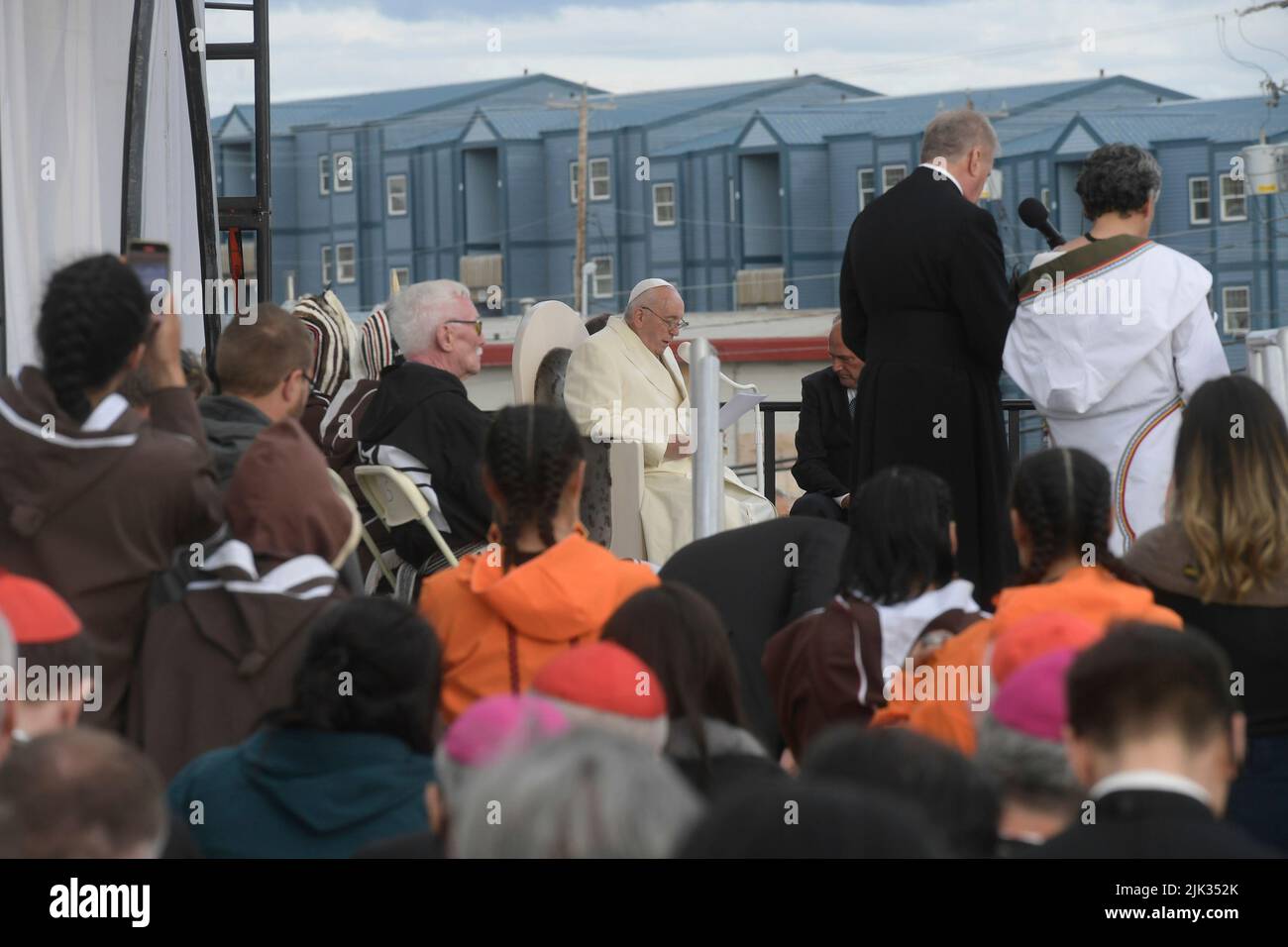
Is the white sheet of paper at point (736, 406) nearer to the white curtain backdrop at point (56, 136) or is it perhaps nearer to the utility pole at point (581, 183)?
the white curtain backdrop at point (56, 136)

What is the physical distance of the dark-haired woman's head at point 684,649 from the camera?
299cm

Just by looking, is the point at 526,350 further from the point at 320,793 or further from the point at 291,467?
the point at 320,793

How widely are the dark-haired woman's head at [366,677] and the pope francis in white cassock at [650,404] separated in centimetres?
353

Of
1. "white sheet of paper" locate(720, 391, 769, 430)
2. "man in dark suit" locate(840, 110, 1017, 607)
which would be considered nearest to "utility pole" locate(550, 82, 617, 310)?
"white sheet of paper" locate(720, 391, 769, 430)

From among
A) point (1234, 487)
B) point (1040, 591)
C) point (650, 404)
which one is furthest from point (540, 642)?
point (650, 404)

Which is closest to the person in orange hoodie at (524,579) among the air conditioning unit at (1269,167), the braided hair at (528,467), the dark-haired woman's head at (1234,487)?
the braided hair at (528,467)

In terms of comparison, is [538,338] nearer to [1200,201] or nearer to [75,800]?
[75,800]

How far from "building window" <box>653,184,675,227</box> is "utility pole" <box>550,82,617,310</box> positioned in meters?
Answer: 1.72

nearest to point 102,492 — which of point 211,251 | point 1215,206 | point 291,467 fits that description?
point 291,467

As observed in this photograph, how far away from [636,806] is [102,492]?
2.12 metres

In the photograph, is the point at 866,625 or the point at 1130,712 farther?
the point at 866,625

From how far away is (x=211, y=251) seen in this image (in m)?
6.59

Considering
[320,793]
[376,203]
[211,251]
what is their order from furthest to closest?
[376,203] → [211,251] → [320,793]

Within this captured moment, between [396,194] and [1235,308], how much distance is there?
21140 millimetres
